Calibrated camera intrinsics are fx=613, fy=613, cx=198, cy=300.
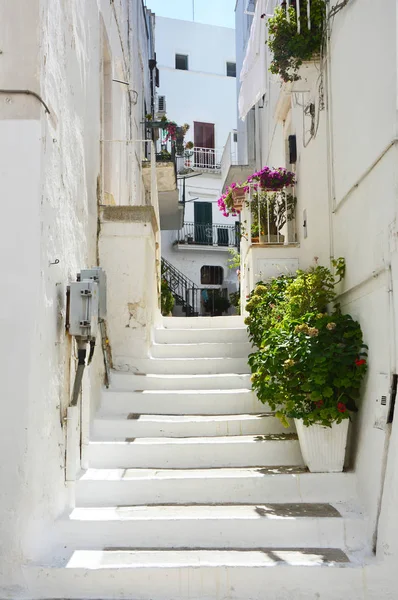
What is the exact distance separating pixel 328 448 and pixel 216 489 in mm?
1107

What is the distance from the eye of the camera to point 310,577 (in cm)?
456

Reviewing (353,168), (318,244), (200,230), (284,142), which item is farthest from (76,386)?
(200,230)

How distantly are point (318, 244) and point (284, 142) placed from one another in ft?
12.0

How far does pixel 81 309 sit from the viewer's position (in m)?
5.32

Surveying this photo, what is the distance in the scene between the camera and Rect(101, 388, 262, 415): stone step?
6.92m

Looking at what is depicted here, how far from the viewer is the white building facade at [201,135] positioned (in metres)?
25.7

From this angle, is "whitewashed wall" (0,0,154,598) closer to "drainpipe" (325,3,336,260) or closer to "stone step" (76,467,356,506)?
"stone step" (76,467,356,506)

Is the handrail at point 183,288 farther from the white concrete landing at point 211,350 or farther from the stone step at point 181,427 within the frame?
the stone step at point 181,427

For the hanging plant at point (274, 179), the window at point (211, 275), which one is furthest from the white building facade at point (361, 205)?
the window at point (211, 275)

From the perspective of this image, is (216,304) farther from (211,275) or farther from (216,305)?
(211,275)

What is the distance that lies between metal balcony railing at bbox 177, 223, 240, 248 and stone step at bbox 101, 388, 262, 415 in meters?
19.0

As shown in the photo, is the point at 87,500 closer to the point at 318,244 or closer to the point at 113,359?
the point at 113,359

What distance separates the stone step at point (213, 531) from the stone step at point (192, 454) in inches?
35.3

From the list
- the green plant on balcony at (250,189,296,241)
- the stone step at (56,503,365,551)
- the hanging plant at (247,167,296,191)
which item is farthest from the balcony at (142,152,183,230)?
the stone step at (56,503,365,551)
